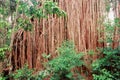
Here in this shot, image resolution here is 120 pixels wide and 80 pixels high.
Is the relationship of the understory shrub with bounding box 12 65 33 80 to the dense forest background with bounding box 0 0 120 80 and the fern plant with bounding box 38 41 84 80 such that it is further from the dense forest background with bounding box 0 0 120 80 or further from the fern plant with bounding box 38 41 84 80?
the fern plant with bounding box 38 41 84 80

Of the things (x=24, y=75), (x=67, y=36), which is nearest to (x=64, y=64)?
(x=24, y=75)

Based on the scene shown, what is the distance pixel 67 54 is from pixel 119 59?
1.09 metres

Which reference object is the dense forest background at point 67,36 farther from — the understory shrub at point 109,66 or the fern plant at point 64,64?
the fern plant at point 64,64

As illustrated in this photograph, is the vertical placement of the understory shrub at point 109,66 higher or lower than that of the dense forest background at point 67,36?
lower

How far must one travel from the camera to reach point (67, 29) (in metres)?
5.59

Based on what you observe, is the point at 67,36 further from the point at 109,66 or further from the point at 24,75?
the point at 24,75

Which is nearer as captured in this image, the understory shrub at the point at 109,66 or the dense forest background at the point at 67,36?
the understory shrub at the point at 109,66

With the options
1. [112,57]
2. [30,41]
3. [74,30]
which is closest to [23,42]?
[30,41]

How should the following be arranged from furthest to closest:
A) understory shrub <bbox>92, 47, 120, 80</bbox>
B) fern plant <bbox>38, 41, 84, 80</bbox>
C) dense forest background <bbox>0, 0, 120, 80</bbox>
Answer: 1. dense forest background <bbox>0, 0, 120, 80</bbox>
2. understory shrub <bbox>92, 47, 120, 80</bbox>
3. fern plant <bbox>38, 41, 84, 80</bbox>

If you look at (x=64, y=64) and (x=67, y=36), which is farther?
(x=67, y=36)

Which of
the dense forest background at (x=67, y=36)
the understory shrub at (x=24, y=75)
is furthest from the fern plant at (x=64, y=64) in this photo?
the dense forest background at (x=67, y=36)

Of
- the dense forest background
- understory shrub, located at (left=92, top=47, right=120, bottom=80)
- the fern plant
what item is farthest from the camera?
the dense forest background

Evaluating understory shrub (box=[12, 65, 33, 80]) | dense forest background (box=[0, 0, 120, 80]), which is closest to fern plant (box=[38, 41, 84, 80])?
understory shrub (box=[12, 65, 33, 80])

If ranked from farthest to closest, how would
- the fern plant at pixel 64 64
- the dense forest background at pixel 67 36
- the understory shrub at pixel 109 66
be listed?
1. the dense forest background at pixel 67 36
2. the understory shrub at pixel 109 66
3. the fern plant at pixel 64 64
